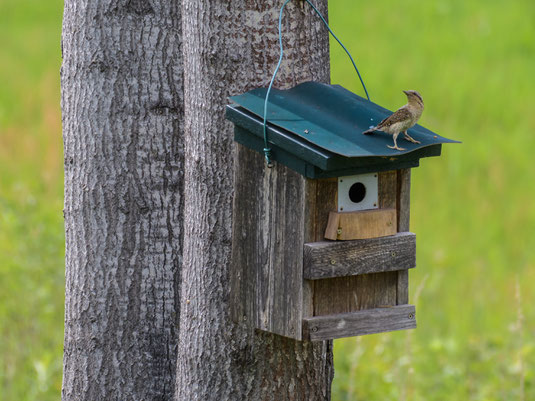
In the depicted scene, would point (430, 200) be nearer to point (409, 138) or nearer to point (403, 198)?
point (403, 198)

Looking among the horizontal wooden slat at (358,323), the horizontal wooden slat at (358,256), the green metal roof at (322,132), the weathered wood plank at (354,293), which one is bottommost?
the horizontal wooden slat at (358,323)

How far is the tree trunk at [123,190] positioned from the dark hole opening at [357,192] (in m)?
0.78

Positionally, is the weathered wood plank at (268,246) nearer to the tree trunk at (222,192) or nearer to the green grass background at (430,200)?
the tree trunk at (222,192)

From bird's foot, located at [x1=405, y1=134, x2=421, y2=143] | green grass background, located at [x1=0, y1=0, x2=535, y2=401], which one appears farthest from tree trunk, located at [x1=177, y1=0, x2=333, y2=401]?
green grass background, located at [x1=0, y1=0, x2=535, y2=401]

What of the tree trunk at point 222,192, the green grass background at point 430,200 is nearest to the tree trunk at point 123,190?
the tree trunk at point 222,192

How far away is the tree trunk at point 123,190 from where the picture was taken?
3.32 m

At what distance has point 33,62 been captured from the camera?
12.6 m

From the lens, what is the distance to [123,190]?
334cm

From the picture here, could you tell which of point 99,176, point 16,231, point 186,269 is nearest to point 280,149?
point 186,269

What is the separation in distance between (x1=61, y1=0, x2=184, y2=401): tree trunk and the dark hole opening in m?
0.78

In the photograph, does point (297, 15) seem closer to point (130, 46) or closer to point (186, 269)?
point (130, 46)

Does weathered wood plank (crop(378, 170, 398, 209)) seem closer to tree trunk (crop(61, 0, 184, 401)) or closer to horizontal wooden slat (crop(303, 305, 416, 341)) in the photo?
horizontal wooden slat (crop(303, 305, 416, 341))

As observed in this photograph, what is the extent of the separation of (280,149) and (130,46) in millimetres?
898

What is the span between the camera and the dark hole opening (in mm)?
2922
